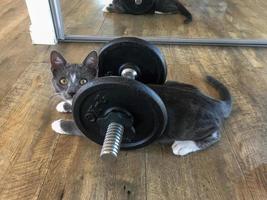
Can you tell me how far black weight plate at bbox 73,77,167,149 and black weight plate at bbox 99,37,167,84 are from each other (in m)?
0.31

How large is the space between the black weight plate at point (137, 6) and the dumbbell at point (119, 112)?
1.53 meters

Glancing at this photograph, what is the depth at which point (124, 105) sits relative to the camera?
89cm

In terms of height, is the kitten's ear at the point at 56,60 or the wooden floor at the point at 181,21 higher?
the kitten's ear at the point at 56,60

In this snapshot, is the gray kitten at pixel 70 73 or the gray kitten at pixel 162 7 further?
the gray kitten at pixel 162 7

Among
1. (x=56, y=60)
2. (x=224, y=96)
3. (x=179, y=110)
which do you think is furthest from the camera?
(x=224, y=96)

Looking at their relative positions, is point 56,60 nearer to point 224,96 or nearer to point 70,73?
point 70,73

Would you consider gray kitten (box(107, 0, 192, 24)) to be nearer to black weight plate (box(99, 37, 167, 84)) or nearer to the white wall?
Answer: the white wall

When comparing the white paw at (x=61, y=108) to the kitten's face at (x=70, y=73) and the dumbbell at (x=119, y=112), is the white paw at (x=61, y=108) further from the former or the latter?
the dumbbell at (x=119, y=112)

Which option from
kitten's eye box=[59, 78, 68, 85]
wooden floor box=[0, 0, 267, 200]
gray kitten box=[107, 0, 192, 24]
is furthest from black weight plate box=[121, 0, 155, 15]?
kitten's eye box=[59, 78, 68, 85]

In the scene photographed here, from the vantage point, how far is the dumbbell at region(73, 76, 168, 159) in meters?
0.81

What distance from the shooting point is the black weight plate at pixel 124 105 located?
0.81 m

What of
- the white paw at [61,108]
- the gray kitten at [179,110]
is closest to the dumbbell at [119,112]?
the gray kitten at [179,110]

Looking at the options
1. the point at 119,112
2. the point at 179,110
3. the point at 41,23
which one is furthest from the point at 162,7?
the point at 119,112

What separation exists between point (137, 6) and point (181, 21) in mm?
376
